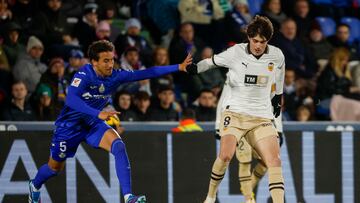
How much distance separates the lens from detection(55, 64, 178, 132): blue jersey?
1088 centimetres

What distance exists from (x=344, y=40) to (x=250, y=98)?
5753 mm

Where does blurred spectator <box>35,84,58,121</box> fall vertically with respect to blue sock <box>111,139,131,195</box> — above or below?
above

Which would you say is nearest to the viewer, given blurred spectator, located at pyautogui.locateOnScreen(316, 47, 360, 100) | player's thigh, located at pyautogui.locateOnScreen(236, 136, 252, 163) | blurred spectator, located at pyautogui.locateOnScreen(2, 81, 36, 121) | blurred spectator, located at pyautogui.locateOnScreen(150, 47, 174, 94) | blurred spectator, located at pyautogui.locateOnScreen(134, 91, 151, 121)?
player's thigh, located at pyautogui.locateOnScreen(236, 136, 252, 163)

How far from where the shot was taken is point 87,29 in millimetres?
15477

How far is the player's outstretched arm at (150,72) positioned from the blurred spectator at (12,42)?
160 inches

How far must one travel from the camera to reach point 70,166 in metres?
12.6

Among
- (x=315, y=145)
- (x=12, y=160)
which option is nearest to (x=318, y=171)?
(x=315, y=145)

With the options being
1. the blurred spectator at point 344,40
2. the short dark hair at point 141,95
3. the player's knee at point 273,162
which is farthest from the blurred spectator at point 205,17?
the player's knee at point 273,162

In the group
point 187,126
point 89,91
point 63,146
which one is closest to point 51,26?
point 187,126

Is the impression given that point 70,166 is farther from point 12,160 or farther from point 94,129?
point 94,129

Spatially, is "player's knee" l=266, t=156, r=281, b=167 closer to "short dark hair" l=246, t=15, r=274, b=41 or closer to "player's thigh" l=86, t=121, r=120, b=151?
"short dark hair" l=246, t=15, r=274, b=41

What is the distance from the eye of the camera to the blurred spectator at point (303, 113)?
48.6ft

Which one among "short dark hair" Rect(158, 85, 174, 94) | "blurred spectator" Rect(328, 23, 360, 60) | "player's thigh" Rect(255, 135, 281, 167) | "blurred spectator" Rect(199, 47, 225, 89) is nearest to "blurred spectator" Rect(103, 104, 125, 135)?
"player's thigh" Rect(255, 135, 281, 167)

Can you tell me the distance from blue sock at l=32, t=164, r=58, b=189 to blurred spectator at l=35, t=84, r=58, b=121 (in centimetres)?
218
